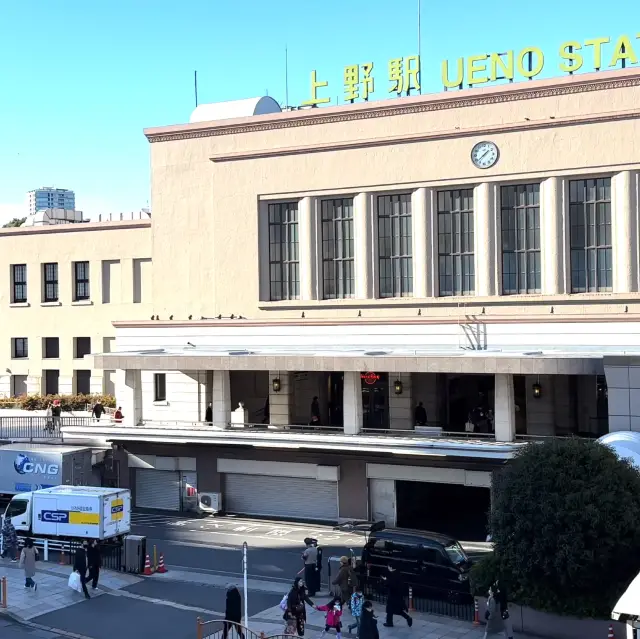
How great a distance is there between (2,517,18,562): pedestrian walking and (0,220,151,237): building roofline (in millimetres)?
23591

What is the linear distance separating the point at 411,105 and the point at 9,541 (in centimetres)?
2392

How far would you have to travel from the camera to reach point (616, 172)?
1475 inches

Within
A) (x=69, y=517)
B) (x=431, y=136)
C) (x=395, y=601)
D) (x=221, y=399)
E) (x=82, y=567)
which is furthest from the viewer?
(x=221, y=399)

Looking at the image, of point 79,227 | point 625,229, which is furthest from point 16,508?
point 625,229

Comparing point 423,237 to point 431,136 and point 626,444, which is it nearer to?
point 431,136

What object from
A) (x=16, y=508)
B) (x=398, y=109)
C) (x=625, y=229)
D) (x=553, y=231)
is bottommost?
(x=16, y=508)

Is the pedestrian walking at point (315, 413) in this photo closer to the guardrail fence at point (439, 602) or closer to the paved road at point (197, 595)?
the paved road at point (197, 595)

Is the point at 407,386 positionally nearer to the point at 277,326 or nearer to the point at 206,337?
the point at 277,326

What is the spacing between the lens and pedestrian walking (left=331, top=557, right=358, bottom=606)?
1061 inches

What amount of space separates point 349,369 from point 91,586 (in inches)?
511

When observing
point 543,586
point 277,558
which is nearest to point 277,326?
point 277,558

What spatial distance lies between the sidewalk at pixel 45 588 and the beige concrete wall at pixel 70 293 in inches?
915

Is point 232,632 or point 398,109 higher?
point 398,109

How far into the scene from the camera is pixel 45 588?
98.9 ft
